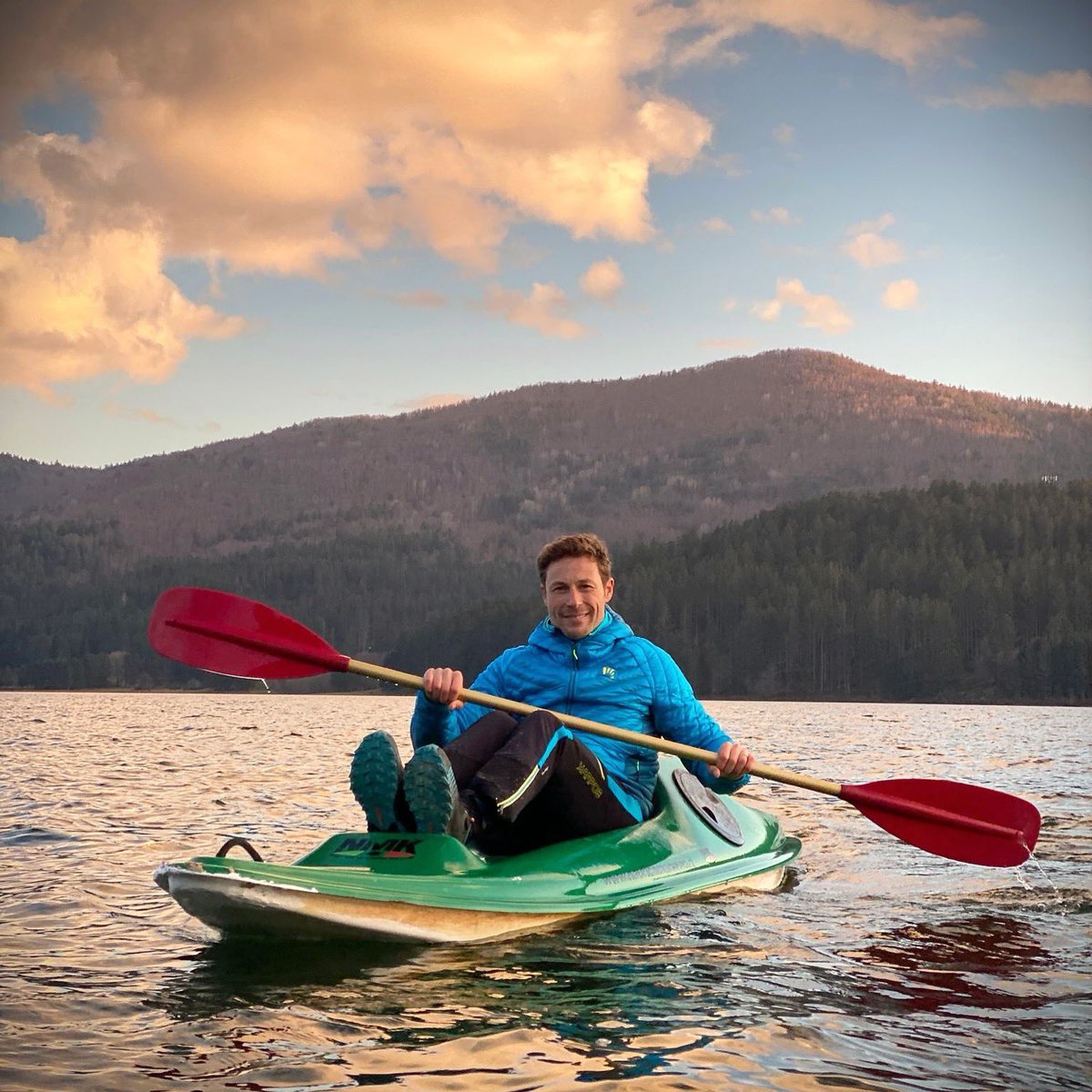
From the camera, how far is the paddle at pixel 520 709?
23.8ft

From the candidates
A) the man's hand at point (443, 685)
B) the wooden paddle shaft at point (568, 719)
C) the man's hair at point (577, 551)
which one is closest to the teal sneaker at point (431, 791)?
the man's hand at point (443, 685)

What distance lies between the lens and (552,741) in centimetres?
662

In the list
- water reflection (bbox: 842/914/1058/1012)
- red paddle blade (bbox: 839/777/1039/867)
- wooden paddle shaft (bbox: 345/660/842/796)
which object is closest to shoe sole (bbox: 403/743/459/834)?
wooden paddle shaft (bbox: 345/660/842/796)

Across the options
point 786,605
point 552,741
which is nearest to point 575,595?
point 552,741

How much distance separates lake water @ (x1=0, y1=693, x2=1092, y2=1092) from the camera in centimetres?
435

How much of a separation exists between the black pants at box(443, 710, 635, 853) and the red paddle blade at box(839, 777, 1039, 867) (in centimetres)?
187

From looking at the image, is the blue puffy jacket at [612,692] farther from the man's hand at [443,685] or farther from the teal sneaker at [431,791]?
the teal sneaker at [431,791]

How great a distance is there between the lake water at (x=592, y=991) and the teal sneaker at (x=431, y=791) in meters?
0.59

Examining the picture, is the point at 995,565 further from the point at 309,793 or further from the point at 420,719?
the point at 420,719

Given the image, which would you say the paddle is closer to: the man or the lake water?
the man

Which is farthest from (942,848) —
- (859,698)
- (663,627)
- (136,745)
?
(663,627)

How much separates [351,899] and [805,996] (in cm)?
196

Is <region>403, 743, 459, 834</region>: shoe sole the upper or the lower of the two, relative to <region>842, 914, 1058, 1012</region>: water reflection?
upper

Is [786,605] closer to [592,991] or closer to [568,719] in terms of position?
[568,719]
